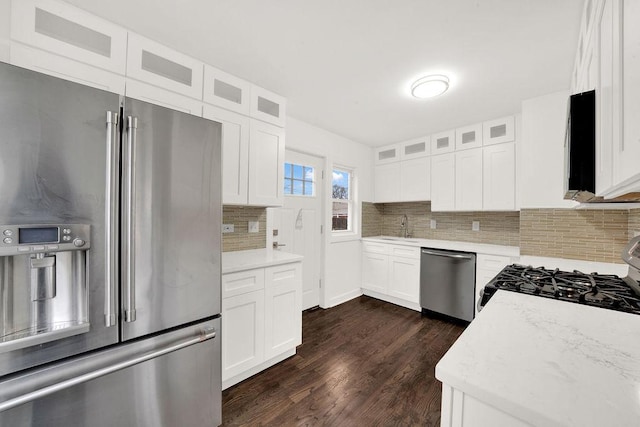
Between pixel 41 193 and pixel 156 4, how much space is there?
3.99 feet

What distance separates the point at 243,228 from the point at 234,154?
80 cm

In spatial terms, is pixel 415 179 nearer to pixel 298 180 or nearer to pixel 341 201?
pixel 341 201

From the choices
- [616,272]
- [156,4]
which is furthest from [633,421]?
[156,4]

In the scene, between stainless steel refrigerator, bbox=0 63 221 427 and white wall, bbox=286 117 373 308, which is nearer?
stainless steel refrigerator, bbox=0 63 221 427

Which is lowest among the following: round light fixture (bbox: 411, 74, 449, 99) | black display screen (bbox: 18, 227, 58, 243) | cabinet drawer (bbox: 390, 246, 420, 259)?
cabinet drawer (bbox: 390, 246, 420, 259)

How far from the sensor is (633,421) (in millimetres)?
487

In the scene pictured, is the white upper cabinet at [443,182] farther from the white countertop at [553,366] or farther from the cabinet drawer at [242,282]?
the cabinet drawer at [242,282]

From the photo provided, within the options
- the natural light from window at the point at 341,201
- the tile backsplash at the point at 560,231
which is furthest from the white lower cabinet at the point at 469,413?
the natural light from window at the point at 341,201

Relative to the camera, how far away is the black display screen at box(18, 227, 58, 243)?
873mm

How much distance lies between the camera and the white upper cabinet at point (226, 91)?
1.95 metres

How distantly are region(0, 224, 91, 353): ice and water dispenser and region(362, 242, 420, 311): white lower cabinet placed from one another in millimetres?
3229

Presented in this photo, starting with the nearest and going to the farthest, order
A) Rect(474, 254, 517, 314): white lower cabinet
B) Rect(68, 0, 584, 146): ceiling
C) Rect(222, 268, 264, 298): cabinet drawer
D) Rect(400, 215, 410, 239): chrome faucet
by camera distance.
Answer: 1. Rect(68, 0, 584, 146): ceiling
2. Rect(222, 268, 264, 298): cabinet drawer
3. Rect(474, 254, 517, 314): white lower cabinet
4. Rect(400, 215, 410, 239): chrome faucet

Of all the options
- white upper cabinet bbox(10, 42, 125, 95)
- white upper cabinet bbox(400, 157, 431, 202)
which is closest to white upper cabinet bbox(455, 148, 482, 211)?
white upper cabinet bbox(400, 157, 431, 202)

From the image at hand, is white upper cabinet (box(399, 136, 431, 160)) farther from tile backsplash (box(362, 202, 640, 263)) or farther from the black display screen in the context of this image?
the black display screen
